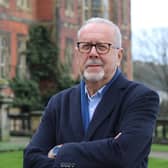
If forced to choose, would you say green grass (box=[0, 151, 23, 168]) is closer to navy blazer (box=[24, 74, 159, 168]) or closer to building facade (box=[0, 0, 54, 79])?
navy blazer (box=[24, 74, 159, 168])

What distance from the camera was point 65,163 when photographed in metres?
3.05

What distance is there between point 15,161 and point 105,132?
8.66 meters

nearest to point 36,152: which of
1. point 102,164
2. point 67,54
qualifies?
point 102,164

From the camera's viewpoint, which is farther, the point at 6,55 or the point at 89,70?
the point at 6,55

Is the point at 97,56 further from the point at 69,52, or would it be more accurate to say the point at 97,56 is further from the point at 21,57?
the point at 69,52

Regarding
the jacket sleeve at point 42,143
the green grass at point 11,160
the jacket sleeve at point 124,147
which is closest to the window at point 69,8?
the green grass at point 11,160

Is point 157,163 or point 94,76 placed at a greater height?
point 94,76

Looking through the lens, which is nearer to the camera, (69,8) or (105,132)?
(105,132)

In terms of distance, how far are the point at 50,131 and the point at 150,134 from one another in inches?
23.1

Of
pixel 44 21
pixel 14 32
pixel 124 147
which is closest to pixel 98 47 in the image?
pixel 124 147

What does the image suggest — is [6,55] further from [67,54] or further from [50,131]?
[50,131]

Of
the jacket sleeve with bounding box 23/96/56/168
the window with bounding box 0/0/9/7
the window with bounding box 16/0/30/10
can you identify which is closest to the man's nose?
the jacket sleeve with bounding box 23/96/56/168

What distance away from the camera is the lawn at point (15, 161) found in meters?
10.9

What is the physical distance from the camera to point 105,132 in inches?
123
